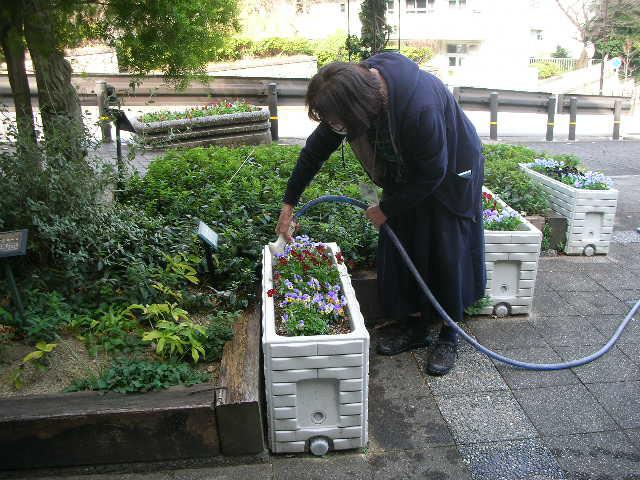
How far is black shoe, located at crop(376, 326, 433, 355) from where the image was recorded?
3.50 metres

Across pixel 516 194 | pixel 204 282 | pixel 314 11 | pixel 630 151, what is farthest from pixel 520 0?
pixel 204 282

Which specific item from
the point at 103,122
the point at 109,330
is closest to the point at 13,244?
the point at 109,330

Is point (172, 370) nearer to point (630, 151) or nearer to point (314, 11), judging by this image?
point (630, 151)

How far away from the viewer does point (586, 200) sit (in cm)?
502

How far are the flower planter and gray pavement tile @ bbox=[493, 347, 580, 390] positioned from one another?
671cm

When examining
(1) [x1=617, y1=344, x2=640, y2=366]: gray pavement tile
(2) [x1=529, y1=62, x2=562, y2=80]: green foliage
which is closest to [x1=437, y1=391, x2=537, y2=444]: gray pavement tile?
(1) [x1=617, y1=344, x2=640, y2=366]: gray pavement tile

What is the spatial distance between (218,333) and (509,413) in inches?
61.3

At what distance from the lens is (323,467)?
2592 millimetres

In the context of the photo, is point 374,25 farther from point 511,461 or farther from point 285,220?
point 511,461

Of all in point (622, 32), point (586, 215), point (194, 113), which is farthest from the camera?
point (622, 32)

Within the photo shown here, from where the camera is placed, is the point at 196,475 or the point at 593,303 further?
the point at 593,303

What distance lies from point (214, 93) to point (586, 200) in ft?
31.9

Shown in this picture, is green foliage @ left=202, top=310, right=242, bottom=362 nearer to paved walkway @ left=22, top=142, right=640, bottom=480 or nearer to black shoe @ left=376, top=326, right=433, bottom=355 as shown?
paved walkway @ left=22, top=142, right=640, bottom=480

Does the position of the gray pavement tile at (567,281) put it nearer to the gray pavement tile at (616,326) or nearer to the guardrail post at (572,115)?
the gray pavement tile at (616,326)
